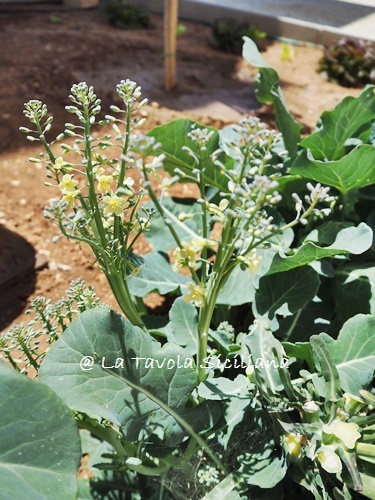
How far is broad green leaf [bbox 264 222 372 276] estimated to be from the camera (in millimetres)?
1428

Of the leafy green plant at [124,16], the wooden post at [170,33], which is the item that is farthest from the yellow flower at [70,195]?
the leafy green plant at [124,16]

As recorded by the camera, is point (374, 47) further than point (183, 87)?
Yes

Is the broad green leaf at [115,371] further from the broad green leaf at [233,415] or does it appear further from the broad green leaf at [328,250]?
the broad green leaf at [328,250]

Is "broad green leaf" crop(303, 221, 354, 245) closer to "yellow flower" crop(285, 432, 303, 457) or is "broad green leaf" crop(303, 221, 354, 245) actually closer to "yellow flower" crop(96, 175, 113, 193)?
"yellow flower" crop(285, 432, 303, 457)

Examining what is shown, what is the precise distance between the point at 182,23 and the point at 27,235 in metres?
4.15

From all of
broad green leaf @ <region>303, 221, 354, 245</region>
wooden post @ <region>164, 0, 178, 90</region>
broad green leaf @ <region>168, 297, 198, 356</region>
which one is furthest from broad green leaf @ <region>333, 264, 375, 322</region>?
wooden post @ <region>164, 0, 178, 90</region>

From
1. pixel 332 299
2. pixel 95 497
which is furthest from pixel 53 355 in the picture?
pixel 332 299

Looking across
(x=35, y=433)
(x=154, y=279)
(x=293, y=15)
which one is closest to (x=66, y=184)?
(x=35, y=433)

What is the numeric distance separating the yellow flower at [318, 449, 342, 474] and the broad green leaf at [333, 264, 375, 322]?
509mm

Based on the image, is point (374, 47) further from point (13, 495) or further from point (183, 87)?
point (13, 495)

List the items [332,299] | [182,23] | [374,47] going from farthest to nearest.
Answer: [182,23]
[374,47]
[332,299]

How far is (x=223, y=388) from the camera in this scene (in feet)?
4.43

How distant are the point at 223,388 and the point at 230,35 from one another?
4.60 m

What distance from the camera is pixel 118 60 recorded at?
4535mm
